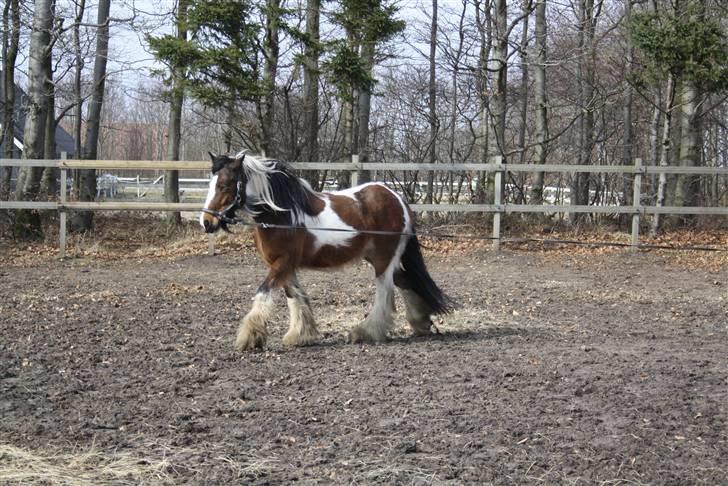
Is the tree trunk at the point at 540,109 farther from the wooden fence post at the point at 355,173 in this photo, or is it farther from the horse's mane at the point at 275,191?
the horse's mane at the point at 275,191

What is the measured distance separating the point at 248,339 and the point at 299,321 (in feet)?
1.83

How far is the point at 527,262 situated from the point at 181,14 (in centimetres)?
879

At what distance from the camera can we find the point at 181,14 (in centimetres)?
1589

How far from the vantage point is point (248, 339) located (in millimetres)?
6684

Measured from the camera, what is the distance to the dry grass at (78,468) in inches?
151

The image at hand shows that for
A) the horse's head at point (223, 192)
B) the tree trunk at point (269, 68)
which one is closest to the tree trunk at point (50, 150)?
the tree trunk at point (269, 68)

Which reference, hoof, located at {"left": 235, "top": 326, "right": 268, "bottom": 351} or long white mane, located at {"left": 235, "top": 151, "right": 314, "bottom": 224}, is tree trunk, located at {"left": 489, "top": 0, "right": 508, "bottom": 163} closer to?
long white mane, located at {"left": 235, "top": 151, "right": 314, "bottom": 224}

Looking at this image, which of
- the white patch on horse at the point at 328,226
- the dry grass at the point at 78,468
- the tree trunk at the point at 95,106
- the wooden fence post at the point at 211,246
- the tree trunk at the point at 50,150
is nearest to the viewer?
the dry grass at the point at 78,468

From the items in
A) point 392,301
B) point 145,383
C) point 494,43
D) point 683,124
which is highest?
point 494,43

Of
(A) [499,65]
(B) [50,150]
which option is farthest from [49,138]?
(A) [499,65]

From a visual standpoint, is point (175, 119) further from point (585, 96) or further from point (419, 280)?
point (419, 280)

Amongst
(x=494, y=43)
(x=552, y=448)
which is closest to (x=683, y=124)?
(x=494, y=43)

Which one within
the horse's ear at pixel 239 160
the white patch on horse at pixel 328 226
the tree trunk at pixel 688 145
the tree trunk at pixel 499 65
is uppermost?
the tree trunk at pixel 499 65

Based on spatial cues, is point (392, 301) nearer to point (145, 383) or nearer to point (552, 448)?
point (145, 383)
